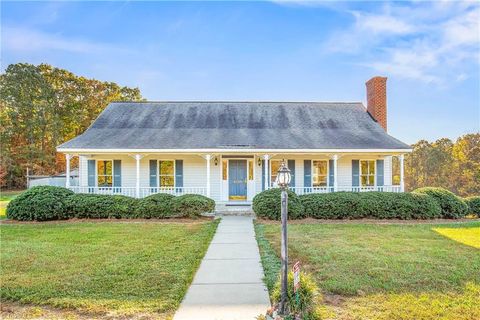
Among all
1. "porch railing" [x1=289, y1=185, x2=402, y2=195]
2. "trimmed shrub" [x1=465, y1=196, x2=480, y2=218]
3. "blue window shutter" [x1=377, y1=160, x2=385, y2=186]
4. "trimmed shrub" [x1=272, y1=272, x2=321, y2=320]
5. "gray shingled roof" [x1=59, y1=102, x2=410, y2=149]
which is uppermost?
"gray shingled roof" [x1=59, y1=102, x2=410, y2=149]

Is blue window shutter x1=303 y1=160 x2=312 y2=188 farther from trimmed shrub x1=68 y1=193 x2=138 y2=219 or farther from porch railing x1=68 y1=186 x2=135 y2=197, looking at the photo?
porch railing x1=68 y1=186 x2=135 y2=197

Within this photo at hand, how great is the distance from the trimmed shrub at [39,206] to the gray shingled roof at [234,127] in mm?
2763

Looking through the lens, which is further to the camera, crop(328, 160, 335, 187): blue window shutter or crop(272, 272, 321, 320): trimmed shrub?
crop(328, 160, 335, 187): blue window shutter

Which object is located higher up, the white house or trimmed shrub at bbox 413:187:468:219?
the white house

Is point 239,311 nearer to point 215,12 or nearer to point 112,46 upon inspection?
point 215,12

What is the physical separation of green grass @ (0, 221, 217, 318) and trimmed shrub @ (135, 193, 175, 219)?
2.30 m

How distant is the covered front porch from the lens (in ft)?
54.5

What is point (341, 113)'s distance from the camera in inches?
773

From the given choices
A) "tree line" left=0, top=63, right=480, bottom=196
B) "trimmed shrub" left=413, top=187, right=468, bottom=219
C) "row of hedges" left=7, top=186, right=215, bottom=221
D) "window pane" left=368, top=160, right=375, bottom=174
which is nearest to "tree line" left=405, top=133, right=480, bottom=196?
"tree line" left=0, top=63, right=480, bottom=196

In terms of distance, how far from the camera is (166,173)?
16812mm

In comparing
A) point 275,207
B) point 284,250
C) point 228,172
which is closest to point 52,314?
point 284,250

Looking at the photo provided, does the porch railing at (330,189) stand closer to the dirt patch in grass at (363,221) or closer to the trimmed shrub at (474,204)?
the trimmed shrub at (474,204)

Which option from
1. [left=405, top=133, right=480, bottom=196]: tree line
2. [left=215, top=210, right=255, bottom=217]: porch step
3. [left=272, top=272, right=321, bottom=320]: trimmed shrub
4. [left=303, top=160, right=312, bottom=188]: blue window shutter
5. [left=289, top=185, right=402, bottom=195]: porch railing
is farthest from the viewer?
[left=405, top=133, right=480, bottom=196]: tree line

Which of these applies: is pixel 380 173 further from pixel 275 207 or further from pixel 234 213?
pixel 234 213
